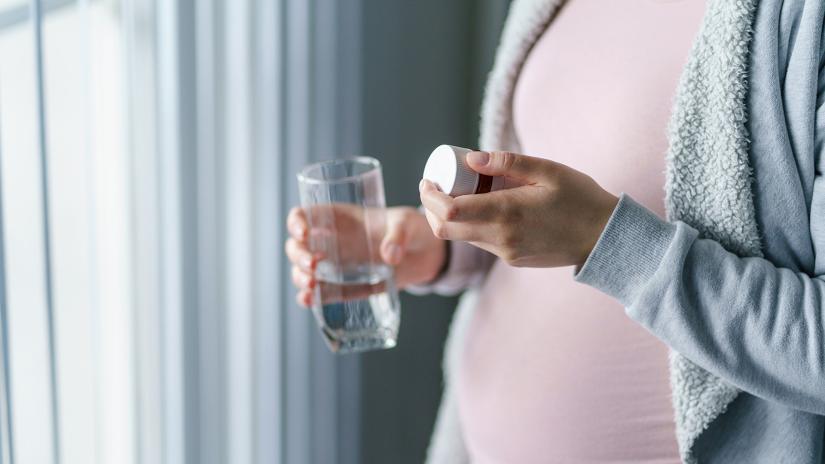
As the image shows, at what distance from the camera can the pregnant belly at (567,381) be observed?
769 mm

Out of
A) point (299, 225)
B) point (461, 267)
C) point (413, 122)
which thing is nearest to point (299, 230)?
point (299, 225)

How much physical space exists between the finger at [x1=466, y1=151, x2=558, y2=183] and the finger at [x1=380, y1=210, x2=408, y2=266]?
276mm

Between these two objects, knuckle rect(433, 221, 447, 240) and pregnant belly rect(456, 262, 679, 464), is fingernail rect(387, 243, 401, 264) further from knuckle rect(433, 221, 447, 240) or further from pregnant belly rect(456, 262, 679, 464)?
knuckle rect(433, 221, 447, 240)

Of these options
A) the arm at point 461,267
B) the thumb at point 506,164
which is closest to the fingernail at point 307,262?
the arm at point 461,267

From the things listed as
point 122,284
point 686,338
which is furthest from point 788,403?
point 122,284

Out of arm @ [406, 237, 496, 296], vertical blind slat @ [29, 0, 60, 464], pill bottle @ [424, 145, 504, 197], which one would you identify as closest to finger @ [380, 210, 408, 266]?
arm @ [406, 237, 496, 296]

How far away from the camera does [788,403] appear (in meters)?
0.66

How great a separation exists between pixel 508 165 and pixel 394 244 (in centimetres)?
29

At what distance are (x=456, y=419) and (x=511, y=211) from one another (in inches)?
20.1

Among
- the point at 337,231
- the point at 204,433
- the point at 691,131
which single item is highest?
the point at 691,131

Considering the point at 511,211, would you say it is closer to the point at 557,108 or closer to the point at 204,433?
the point at 557,108

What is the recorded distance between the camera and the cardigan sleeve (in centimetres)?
64

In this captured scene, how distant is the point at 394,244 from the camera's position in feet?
2.84

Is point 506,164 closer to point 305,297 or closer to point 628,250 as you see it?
→ point 628,250
